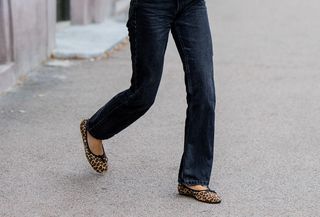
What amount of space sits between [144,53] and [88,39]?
211 inches

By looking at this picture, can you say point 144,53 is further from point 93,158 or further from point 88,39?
point 88,39

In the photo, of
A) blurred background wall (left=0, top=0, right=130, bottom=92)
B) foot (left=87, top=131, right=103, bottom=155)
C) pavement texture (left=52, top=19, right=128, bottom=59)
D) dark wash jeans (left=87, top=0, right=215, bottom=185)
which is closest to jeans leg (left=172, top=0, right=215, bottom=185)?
dark wash jeans (left=87, top=0, right=215, bottom=185)

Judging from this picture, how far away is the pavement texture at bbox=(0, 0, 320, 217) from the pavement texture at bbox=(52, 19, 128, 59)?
26cm

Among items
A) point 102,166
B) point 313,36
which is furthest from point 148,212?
point 313,36

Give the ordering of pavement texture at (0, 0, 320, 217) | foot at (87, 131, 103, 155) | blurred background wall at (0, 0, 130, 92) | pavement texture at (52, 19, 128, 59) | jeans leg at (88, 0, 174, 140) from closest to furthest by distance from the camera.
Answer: jeans leg at (88, 0, 174, 140)
pavement texture at (0, 0, 320, 217)
foot at (87, 131, 103, 155)
blurred background wall at (0, 0, 130, 92)
pavement texture at (52, 19, 128, 59)

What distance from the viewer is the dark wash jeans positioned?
3676mm

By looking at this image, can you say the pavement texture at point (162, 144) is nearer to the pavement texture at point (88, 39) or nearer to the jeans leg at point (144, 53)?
the pavement texture at point (88, 39)

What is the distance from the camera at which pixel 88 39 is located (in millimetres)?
8945

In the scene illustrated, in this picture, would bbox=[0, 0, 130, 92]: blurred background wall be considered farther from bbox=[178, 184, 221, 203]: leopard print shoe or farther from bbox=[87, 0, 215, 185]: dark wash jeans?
bbox=[178, 184, 221, 203]: leopard print shoe

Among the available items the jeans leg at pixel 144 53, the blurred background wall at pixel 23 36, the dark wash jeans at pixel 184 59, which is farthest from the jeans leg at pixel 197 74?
the blurred background wall at pixel 23 36

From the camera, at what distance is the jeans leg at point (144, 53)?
3.67m

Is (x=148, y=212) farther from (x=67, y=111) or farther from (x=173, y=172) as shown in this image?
(x=67, y=111)

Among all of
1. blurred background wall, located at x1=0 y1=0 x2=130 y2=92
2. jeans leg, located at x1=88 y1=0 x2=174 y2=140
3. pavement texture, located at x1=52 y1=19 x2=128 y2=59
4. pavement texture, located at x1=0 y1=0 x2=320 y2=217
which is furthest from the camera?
pavement texture, located at x1=52 y1=19 x2=128 y2=59

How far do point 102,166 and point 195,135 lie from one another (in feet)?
2.36
